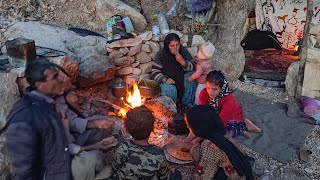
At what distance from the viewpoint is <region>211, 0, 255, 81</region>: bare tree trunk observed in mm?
7242

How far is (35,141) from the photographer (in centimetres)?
295

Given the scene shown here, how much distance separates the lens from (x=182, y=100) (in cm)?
626

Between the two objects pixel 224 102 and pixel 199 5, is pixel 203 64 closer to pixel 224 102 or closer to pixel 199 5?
pixel 224 102

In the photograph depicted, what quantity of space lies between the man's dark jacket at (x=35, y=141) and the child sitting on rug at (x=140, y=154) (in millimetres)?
584

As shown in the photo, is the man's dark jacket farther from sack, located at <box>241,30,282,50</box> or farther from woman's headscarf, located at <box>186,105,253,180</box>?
sack, located at <box>241,30,282,50</box>

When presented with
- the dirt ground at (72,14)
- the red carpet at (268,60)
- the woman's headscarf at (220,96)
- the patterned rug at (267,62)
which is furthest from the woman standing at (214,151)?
the red carpet at (268,60)

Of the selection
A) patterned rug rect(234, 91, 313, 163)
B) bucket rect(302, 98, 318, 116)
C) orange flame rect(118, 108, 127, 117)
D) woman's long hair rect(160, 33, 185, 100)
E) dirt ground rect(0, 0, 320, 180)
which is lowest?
patterned rug rect(234, 91, 313, 163)

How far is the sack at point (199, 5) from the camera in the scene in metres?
7.05

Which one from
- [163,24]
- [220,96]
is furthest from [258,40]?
[220,96]

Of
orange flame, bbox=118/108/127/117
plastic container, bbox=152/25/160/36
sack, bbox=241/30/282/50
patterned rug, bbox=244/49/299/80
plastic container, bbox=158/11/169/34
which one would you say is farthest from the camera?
sack, bbox=241/30/282/50

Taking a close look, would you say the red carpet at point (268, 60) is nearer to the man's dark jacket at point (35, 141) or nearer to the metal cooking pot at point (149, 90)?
the metal cooking pot at point (149, 90)

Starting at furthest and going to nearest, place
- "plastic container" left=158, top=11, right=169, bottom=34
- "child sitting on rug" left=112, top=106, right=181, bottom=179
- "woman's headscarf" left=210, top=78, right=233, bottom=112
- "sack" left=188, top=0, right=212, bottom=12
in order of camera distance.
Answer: "sack" left=188, top=0, right=212, bottom=12
"plastic container" left=158, top=11, right=169, bottom=34
"woman's headscarf" left=210, top=78, right=233, bottom=112
"child sitting on rug" left=112, top=106, right=181, bottom=179

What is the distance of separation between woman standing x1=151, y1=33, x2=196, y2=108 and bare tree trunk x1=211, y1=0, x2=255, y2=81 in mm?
1443

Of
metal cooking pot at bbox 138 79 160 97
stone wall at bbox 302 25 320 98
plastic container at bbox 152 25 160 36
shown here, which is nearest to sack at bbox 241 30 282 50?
stone wall at bbox 302 25 320 98
